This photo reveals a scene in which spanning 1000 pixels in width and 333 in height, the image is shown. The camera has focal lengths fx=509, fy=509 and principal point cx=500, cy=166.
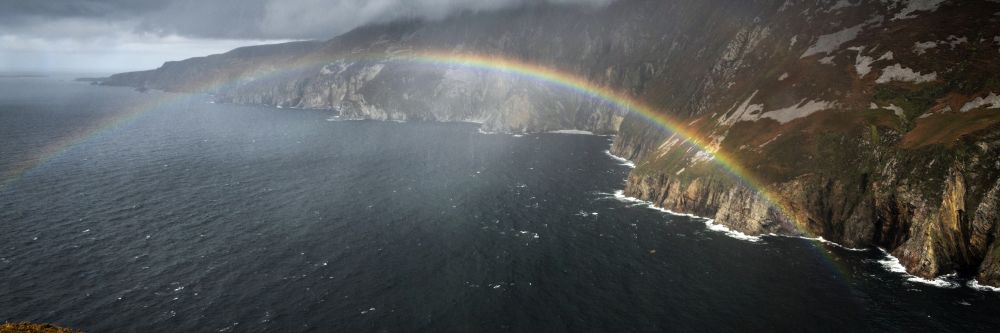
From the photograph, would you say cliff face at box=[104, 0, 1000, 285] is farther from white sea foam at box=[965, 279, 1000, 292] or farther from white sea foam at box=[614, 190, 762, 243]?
white sea foam at box=[614, 190, 762, 243]

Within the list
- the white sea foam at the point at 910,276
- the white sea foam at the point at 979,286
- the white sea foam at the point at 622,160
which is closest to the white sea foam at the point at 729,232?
the white sea foam at the point at 910,276

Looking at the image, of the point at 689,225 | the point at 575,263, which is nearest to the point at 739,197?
the point at 689,225

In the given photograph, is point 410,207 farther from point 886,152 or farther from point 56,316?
point 886,152

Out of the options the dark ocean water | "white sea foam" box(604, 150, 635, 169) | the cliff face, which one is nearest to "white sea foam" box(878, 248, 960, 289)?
the cliff face

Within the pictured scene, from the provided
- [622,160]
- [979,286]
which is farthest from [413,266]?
[622,160]

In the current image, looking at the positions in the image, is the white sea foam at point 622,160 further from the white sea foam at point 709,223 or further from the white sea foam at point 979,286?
the white sea foam at point 979,286

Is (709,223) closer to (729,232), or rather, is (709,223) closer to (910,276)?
(729,232)
